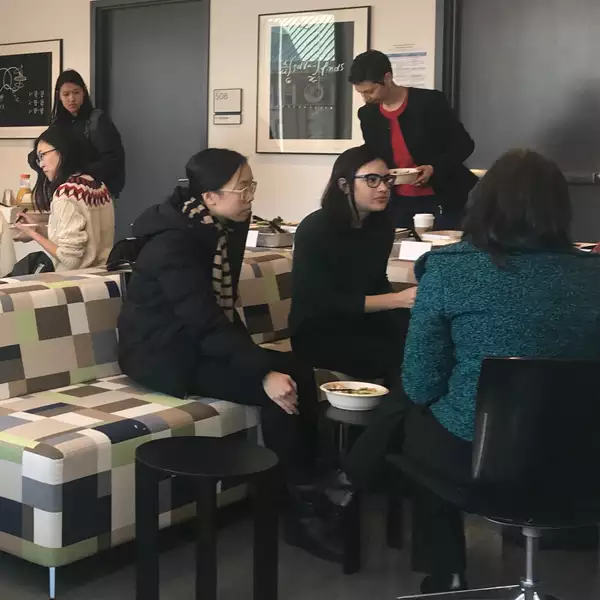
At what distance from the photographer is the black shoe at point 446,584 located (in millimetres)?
2283

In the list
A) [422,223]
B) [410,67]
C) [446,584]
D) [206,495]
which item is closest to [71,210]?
[422,223]

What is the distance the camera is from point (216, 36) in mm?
5746

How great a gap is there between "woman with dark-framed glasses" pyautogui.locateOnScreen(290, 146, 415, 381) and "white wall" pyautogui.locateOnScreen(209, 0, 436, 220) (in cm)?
242

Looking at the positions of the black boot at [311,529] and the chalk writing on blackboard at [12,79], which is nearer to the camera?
the black boot at [311,529]

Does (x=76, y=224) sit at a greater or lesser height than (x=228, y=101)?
lesser

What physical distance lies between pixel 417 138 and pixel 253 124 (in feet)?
5.90

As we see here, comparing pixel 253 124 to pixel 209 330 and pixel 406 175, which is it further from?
pixel 209 330

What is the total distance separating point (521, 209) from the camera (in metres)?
1.94

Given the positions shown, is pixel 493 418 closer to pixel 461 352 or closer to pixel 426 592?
pixel 461 352

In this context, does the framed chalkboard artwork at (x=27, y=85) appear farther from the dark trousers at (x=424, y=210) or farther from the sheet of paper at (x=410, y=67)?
the dark trousers at (x=424, y=210)

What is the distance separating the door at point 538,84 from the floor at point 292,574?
243 cm

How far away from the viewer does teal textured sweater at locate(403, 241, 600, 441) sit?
1.89 m

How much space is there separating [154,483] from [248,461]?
0.68 ft

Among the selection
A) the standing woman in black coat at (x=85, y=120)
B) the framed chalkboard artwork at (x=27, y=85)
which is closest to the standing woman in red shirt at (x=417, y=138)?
the standing woman in black coat at (x=85, y=120)
